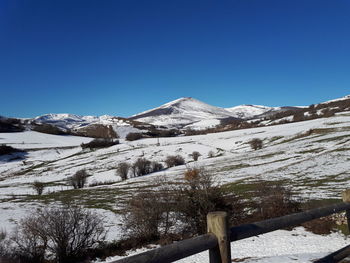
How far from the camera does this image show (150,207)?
55.0 feet

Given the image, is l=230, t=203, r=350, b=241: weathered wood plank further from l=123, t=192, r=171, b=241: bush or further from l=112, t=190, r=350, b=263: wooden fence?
l=123, t=192, r=171, b=241: bush

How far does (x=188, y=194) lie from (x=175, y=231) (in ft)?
12.1

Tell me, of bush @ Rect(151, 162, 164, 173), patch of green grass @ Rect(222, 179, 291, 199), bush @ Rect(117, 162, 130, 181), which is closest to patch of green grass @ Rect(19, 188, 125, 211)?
patch of green grass @ Rect(222, 179, 291, 199)

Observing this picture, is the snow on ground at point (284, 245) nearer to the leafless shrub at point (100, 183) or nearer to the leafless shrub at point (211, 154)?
the leafless shrub at point (100, 183)

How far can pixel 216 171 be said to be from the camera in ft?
185

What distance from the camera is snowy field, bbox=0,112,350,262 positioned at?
13852 millimetres

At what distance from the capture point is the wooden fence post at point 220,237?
3.46 metres

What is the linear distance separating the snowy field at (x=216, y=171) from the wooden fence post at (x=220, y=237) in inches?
200

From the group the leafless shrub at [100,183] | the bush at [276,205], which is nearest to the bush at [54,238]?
the bush at [276,205]

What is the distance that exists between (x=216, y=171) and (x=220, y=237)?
2124 inches

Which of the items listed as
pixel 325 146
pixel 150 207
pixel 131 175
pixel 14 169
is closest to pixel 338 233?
pixel 150 207

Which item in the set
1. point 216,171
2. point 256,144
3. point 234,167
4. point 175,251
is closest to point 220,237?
point 175,251

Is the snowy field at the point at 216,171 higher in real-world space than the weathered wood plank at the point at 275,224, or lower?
lower

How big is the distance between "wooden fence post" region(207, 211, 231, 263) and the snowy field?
5081 mm
